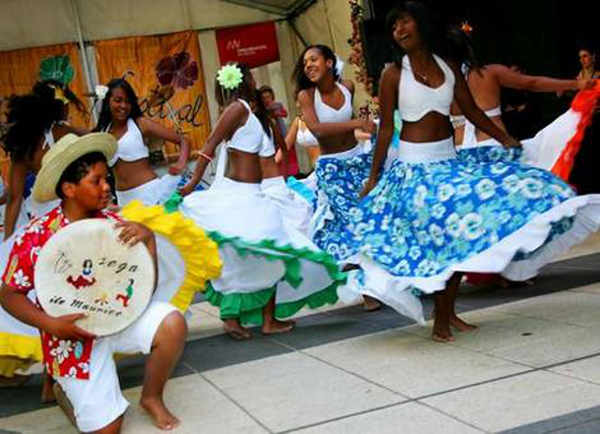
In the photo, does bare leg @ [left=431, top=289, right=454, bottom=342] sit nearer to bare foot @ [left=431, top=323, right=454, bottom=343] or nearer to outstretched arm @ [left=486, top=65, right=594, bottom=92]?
bare foot @ [left=431, top=323, right=454, bottom=343]

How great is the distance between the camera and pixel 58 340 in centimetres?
340

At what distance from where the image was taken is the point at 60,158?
3.35 m

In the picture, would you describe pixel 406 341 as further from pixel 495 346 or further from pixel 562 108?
pixel 562 108

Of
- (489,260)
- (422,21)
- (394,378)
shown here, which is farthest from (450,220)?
(422,21)

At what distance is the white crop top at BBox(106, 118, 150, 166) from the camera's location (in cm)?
581

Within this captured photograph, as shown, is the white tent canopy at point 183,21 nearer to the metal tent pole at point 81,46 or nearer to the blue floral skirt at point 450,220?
the metal tent pole at point 81,46

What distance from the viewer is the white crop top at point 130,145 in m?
5.81

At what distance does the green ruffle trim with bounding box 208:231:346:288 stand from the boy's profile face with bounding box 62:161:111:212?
1396 mm

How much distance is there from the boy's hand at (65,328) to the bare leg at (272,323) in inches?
80.6

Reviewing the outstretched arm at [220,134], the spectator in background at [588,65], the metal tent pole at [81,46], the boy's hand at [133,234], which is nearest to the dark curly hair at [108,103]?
the outstretched arm at [220,134]

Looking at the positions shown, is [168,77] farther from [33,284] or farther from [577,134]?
[33,284]

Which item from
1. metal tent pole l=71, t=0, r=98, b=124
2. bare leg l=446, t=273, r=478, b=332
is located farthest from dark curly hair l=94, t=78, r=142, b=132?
metal tent pole l=71, t=0, r=98, b=124

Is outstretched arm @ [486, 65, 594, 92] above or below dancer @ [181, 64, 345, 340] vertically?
above

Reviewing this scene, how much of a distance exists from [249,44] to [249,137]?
9555 millimetres
